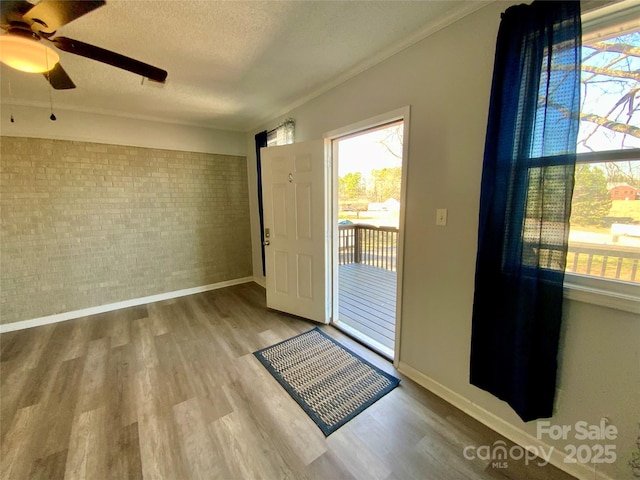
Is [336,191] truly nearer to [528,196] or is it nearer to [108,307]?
[528,196]

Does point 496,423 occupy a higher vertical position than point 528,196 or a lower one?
lower

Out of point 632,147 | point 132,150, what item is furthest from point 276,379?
point 132,150

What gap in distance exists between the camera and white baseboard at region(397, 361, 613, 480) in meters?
1.25

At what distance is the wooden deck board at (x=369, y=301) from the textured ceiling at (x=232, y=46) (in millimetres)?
2465

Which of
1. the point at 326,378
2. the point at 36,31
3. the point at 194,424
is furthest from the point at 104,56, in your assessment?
the point at 326,378

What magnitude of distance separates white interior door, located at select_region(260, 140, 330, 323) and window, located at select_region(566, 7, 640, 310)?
182 centimetres

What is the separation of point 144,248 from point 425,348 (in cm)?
357

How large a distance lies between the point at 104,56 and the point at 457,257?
2321mm

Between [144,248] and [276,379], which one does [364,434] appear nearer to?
[276,379]

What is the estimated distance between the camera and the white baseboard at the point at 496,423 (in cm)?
125

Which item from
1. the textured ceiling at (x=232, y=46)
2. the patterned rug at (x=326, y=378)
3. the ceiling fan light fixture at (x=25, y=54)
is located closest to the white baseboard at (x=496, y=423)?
the patterned rug at (x=326, y=378)

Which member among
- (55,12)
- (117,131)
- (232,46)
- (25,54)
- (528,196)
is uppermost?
(232,46)

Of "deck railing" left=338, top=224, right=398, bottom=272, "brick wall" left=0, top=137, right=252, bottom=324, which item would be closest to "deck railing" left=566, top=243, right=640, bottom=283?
"deck railing" left=338, top=224, right=398, bottom=272

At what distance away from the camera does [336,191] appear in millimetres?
2611
